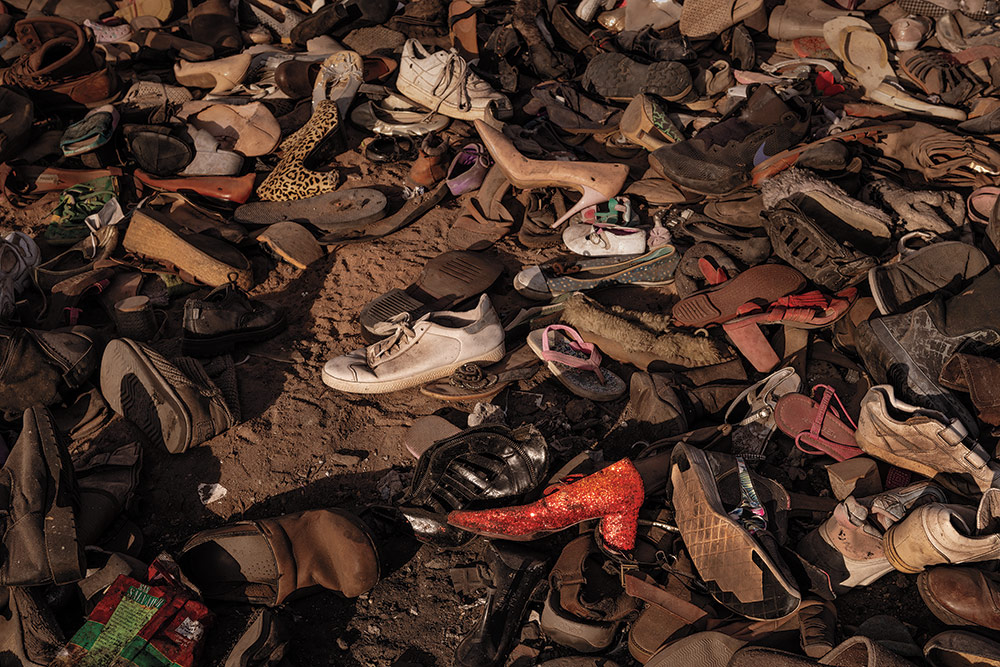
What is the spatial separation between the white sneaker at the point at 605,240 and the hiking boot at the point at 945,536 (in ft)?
6.62

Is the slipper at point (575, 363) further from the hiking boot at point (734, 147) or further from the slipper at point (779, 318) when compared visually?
the hiking boot at point (734, 147)

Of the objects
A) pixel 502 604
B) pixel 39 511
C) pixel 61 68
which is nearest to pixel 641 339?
pixel 502 604

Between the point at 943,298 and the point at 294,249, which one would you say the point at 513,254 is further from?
the point at 943,298

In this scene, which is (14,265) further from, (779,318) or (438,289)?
(779,318)

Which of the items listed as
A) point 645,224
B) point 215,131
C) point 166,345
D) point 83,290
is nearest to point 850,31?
point 645,224

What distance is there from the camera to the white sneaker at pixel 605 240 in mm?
3873

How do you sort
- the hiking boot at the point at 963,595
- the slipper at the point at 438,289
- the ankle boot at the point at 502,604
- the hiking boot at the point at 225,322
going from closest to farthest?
the hiking boot at the point at 963,595
the ankle boot at the point at 502,604
the hiking boot at the point at 225,322
the slipper at the point at 438,289

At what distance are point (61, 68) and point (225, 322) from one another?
3.05m

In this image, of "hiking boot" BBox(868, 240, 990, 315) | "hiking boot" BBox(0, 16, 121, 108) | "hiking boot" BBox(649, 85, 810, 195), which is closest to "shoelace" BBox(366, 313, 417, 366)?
"hiking boot" BBox(649, 85, 810, 195)

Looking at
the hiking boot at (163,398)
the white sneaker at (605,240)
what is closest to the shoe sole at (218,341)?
the hiking boot at (163,398)

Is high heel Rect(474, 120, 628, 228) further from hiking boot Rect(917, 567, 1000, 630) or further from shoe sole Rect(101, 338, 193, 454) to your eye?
hiking boot Rect(917, 567, 1000, 630)

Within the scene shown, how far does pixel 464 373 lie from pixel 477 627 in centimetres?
121

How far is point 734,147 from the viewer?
4098 mm

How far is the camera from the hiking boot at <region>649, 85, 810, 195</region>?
13.2ft
